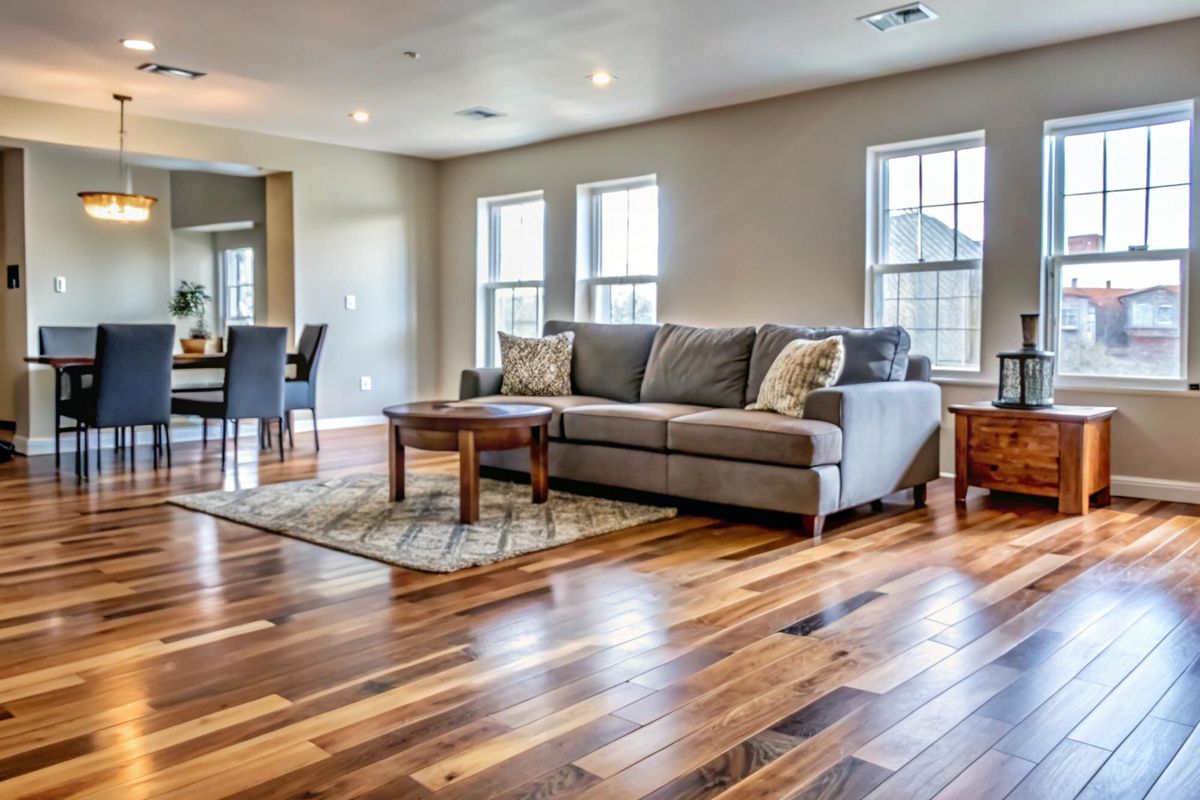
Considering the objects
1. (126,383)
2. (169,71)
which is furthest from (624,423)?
(169,71)

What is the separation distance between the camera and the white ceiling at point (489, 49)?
14.3ft

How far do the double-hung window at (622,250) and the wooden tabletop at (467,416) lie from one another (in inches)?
104

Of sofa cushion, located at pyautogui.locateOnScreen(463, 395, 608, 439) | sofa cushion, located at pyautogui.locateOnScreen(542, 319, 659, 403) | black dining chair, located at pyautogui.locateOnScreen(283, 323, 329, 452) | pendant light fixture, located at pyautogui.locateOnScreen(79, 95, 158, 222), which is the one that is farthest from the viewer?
black dining chair, located at pyautogui.locateOnScreen(283, 323, 329, 452)

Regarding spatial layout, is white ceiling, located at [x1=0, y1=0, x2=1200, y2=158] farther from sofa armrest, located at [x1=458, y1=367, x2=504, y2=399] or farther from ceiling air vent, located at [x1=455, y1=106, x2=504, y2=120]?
sofa armrest, located at [x1=458, y1=367, x2=504, y2=399]

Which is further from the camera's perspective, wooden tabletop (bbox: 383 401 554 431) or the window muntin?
the window muntin

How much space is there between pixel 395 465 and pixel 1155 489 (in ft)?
12.4

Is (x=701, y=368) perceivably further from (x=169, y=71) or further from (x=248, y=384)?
(x=169, y=71)

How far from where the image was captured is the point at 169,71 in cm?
541

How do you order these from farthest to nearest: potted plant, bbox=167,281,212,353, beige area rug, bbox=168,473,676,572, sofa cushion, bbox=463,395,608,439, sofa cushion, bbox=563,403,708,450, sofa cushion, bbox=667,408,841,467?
1. potted plant, bbox=167,281,212,353
2. sofa cushion, bbox=463,395,608,439
3. sofa cushion, bbox=563,403,708,450
4. sofa cushion, bbox=667,408,841,467
5. beige area rug, bbox=168,473,676,572

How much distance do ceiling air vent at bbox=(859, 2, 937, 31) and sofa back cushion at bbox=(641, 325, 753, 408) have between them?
1.65 metres

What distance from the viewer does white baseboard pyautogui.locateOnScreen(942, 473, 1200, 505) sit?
4559 mm

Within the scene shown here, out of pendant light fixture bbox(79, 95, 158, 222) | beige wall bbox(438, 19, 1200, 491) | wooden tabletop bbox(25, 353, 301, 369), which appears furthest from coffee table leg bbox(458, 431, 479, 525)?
pendant light fixture bbox(79, 95, 158, 222)

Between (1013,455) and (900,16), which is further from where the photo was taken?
(1013,455)

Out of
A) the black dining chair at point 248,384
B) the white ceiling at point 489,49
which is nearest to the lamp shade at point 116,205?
the white ceiling at point 489,49
